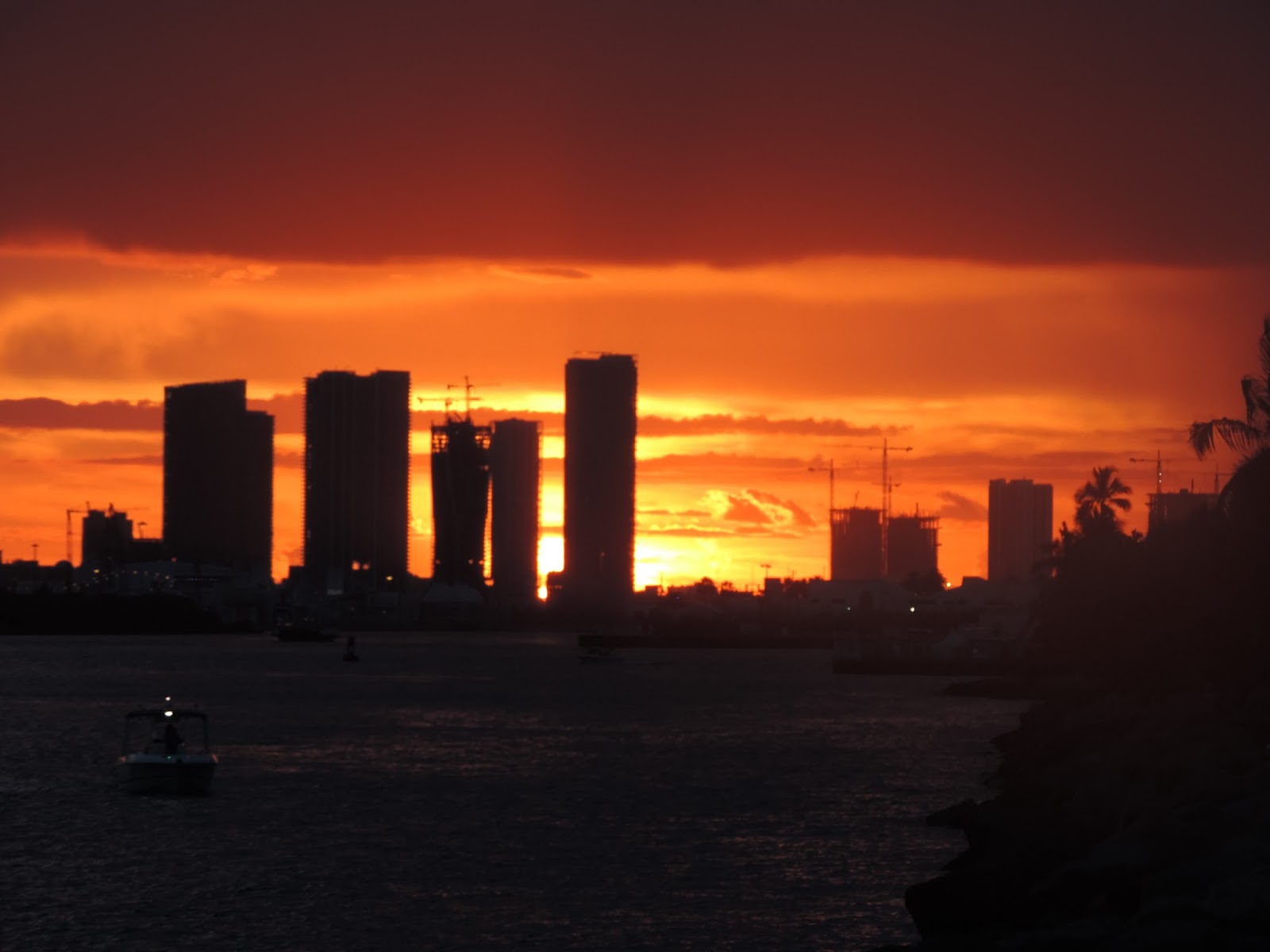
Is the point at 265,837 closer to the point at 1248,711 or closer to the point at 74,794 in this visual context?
the point at 74,794

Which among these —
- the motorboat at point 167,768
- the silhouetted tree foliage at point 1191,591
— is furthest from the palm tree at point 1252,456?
the motorboat at point 167,768

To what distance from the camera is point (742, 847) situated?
5431 centimetres

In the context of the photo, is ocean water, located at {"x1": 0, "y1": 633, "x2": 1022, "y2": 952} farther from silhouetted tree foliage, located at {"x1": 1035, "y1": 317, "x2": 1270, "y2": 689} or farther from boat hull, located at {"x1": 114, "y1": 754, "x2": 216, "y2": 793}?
silhouetted tree foliage, located at {"x1": 1035, "y1": 317, "x2": 1270, "y2": 689}

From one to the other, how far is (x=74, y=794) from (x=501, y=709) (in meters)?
58.2

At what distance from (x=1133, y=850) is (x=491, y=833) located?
2899cm

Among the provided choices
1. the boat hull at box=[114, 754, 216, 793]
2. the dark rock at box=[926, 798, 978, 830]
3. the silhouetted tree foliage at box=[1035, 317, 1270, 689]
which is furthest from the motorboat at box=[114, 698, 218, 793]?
the silhouetted tree foliage at box=[1035, 317, 1270, 689]

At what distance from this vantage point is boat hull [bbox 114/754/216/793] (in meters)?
66.2

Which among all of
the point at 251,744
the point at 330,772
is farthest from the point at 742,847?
the point at 251,744

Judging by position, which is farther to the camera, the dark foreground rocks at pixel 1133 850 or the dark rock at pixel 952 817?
the dark rock at pixel 952 817

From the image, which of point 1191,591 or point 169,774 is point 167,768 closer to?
point 169,774

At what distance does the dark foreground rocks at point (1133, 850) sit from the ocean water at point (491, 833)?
389 cm

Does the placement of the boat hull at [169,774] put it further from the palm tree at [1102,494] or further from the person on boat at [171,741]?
the palm tree at [1102,494]

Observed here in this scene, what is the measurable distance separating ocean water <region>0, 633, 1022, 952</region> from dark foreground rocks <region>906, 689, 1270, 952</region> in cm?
389

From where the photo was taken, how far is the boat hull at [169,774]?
66250mm
